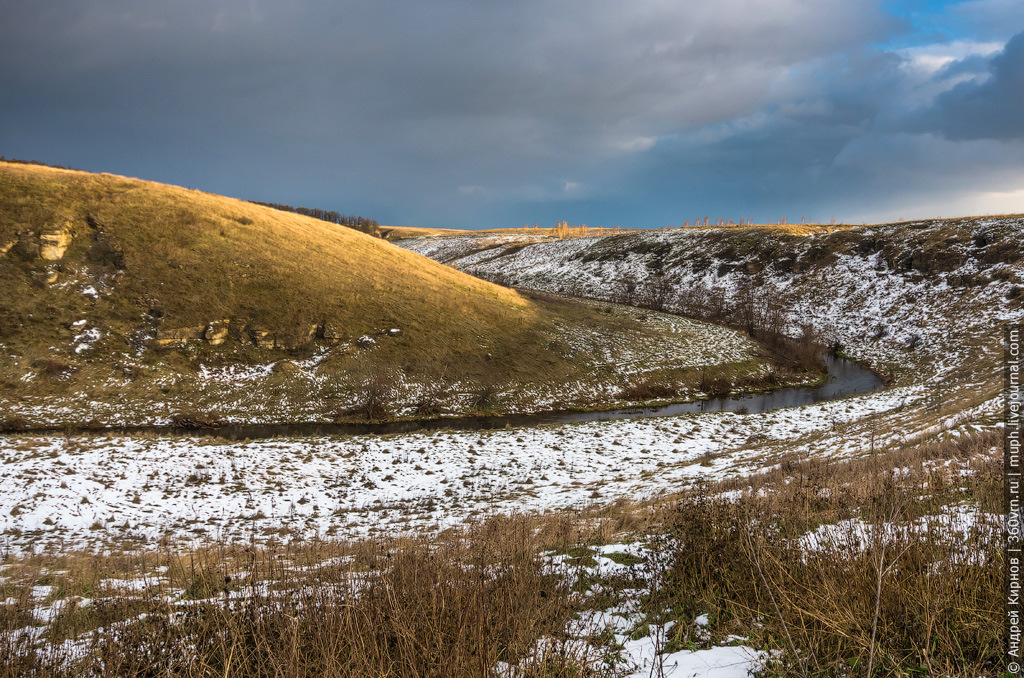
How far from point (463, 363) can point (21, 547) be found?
2160cm

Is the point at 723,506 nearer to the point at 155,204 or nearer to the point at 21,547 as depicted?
the point at 21,547

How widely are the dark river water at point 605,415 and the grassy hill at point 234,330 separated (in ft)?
4.24

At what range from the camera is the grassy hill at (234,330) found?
2497 cm

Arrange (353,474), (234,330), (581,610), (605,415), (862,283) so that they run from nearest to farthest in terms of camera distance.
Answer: (581,610), (353,474), (605,415), (234,330), (862,283)

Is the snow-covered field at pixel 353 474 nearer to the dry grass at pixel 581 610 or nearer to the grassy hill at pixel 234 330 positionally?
the grassy hill at pixel 234 330

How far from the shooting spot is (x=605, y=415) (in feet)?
92.2

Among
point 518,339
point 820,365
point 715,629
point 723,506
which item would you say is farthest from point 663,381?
point 715,629

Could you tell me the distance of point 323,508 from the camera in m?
14.9

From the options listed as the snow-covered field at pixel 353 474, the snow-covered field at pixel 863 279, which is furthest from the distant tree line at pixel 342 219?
the snow-covered field at pixel 353 474

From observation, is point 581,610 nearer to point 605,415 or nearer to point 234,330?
point 605,415

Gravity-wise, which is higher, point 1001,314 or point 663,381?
point 1001,314

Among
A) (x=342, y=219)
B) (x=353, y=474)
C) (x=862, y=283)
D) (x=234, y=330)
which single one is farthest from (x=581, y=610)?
(x=342, y=219)

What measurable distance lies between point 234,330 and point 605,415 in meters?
22.4

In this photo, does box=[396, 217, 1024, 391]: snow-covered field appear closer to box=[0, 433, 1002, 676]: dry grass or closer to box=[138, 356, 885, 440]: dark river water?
box=[138, 356, 885, 440]: dark river water
